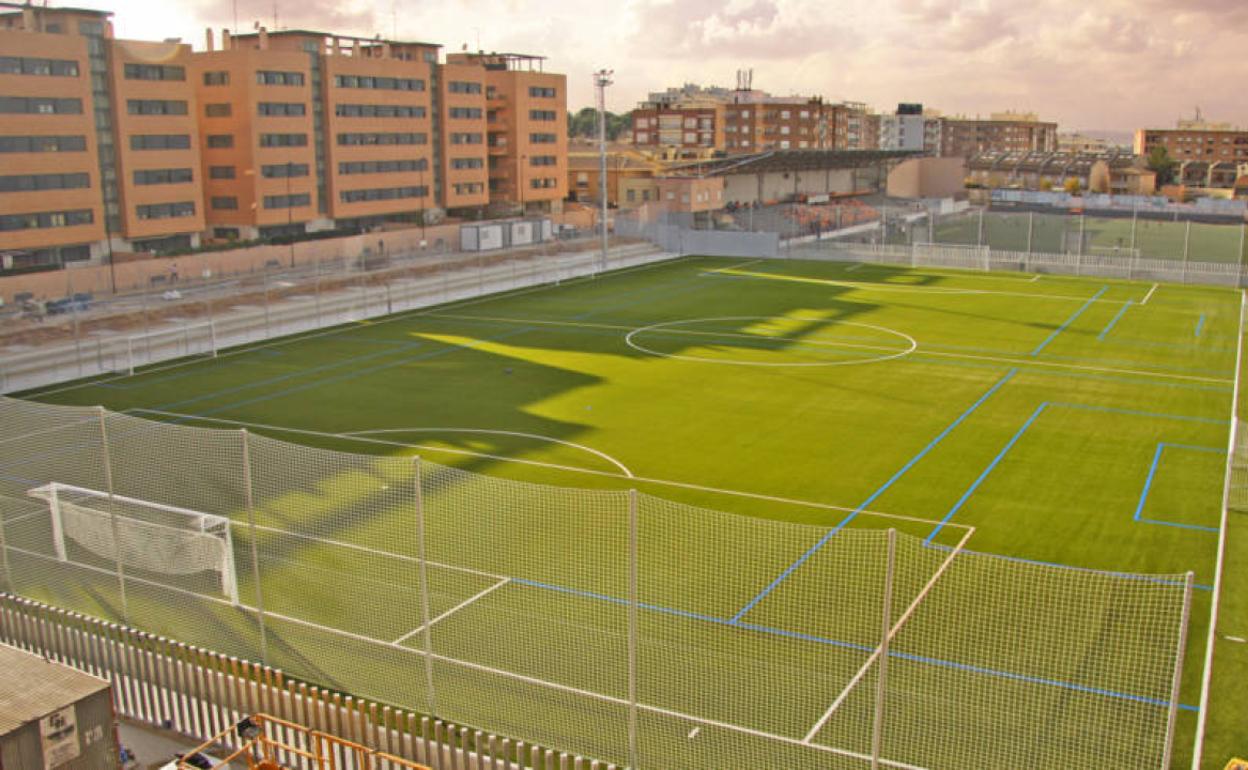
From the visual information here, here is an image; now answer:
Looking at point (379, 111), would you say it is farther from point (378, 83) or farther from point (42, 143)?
point (42, 143)

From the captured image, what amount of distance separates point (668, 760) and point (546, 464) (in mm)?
13719

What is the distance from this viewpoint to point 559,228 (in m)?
87.6

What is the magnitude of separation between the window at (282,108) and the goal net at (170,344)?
36.2 m

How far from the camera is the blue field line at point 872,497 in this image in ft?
62.2

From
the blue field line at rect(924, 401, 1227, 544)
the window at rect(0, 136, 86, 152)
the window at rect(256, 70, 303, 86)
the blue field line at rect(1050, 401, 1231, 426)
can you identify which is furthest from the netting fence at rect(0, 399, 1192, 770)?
the window at rect(256, 70, 303, 86)

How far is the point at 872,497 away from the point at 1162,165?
181040 mm

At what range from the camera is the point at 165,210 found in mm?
70062

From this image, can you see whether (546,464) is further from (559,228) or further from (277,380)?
(559,228)

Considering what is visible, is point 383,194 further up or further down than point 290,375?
further up

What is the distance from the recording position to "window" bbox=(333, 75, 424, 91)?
82.8m

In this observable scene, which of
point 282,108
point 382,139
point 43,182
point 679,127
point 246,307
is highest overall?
point 679,127

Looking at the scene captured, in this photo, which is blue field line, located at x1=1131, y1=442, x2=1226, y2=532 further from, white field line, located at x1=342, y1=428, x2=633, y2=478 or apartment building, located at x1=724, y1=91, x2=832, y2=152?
apartment building, located at x1=724, y1=91, x2=832, y2=152

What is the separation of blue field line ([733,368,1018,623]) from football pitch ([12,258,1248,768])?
9 centimetres

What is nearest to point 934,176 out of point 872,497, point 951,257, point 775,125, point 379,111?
point 775,125
